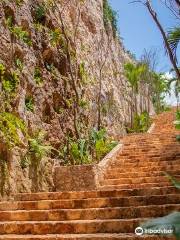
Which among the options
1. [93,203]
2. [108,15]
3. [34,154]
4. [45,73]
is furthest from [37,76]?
[108,15]

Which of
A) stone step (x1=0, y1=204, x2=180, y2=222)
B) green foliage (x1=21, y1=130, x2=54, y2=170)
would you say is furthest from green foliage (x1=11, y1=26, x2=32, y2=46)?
stone step (x1=0, y1=204, x2=180, y2=222)

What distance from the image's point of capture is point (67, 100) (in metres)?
10.8

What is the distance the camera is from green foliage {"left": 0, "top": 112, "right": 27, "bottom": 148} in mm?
6918

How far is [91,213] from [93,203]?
0.40 metres

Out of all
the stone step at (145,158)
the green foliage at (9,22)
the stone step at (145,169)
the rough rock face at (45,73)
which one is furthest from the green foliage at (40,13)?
the stone step at (145,169)

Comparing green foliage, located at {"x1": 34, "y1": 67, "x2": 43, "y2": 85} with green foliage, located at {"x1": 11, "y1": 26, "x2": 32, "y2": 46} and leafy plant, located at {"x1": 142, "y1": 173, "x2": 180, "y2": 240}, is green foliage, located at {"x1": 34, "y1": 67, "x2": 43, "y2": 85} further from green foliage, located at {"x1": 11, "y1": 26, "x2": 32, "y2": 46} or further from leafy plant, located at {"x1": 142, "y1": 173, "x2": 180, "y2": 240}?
leafy plant, located at {"x1": 142, "y1": 173, "x2": 180, "y2": 240}

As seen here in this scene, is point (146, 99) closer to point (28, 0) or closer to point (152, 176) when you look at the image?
point (28, 0)

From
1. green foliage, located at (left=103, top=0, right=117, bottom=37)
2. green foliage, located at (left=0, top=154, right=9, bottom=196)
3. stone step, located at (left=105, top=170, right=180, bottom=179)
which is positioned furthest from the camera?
green foliage, located at (left=103, top=0, right=117, bottom=37)

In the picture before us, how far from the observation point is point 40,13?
428 inches

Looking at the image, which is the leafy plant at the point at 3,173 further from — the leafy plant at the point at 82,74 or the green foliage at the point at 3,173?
the leafy plant at the point at 82,74

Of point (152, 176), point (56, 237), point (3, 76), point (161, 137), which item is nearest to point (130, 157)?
point (152, 176)

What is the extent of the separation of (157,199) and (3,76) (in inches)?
163

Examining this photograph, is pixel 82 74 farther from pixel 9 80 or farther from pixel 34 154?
pixel 34 154

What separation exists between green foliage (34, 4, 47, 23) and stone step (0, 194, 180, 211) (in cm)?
623
